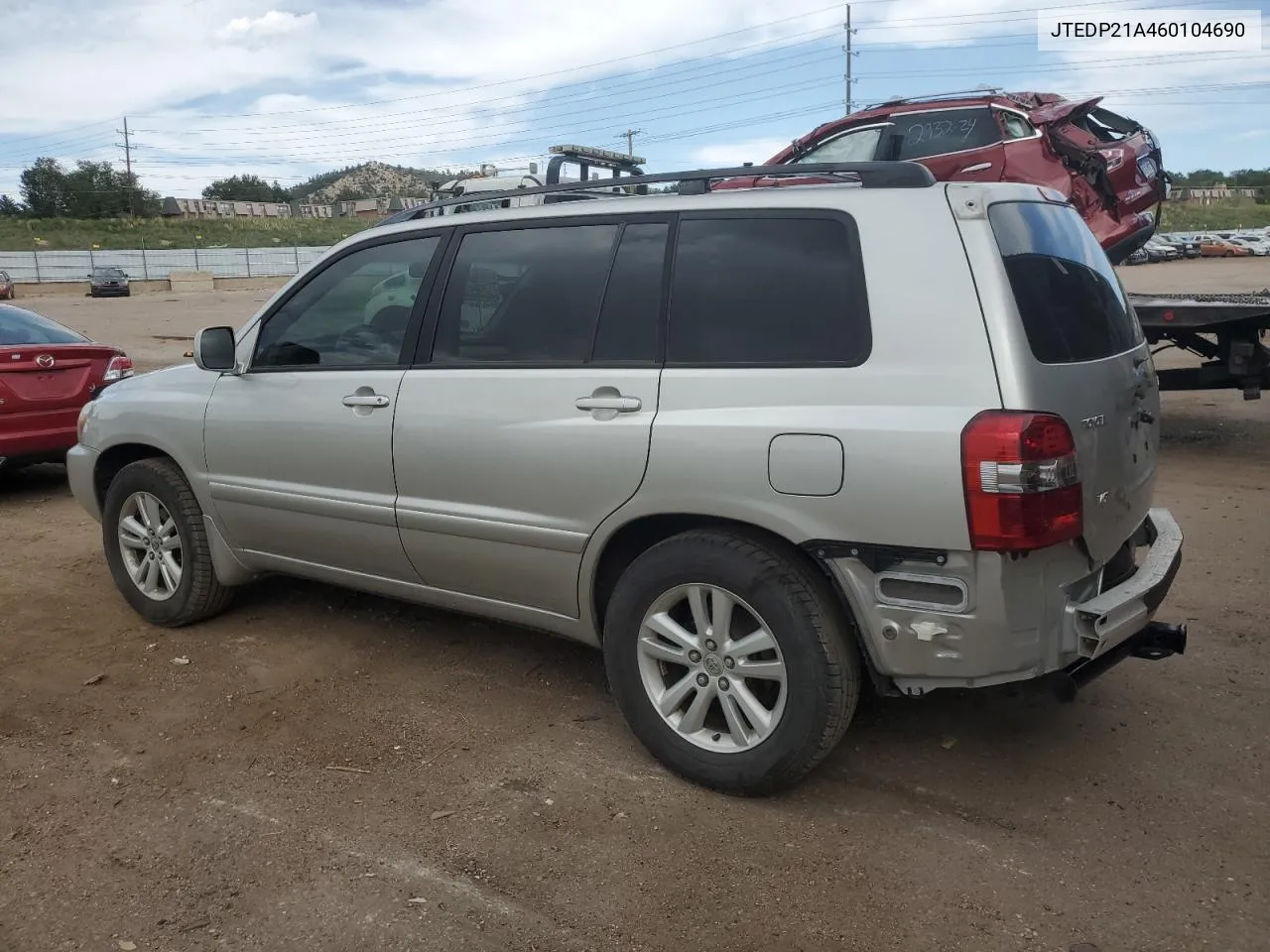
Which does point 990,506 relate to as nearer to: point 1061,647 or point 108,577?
point 1061,647

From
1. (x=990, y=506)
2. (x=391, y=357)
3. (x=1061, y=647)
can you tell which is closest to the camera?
(x=990, y=506)

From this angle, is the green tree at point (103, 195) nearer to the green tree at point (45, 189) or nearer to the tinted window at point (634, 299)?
the green tree at point (45, 189)

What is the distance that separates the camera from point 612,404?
3.40 m

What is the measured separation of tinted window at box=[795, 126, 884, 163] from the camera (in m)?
9.71

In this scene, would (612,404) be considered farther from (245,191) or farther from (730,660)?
(245,191)

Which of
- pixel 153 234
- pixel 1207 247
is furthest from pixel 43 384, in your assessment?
pixel 153 234

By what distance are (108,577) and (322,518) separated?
7.42 feet

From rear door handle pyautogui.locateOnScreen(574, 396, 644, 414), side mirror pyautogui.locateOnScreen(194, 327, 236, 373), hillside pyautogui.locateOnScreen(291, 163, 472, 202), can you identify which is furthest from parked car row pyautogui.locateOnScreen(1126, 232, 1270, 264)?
hillside pyautogui.locateOnScreen(291, 163, 472, 202)

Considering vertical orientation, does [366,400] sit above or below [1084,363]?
below

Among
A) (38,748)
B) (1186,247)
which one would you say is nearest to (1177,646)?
(38,748)

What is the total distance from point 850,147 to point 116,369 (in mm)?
6514

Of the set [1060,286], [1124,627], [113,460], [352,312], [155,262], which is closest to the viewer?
[1124,627]

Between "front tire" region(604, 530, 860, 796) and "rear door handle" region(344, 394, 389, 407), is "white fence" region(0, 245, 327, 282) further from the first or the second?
"front tire" region(604, 530, 860, 796)

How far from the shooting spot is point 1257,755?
3518 millimetres
